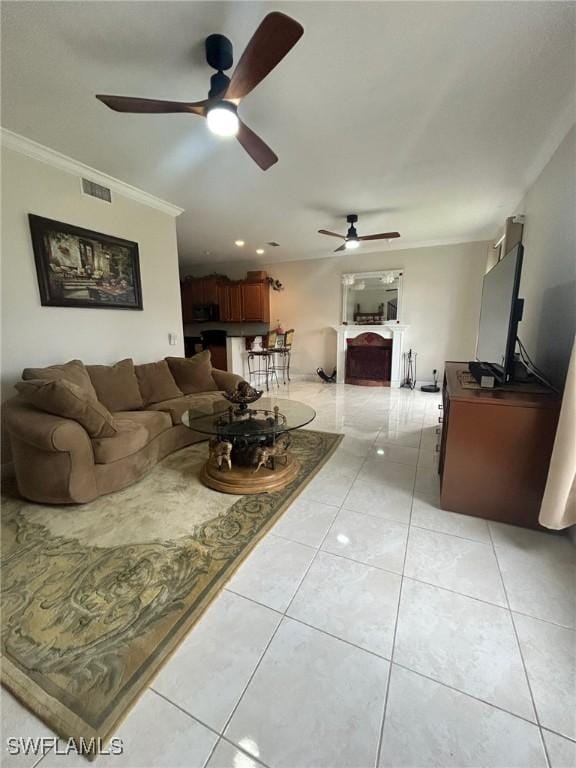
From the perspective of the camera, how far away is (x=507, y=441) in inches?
69.6

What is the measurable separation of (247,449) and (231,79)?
2.21m

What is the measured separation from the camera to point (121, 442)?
2.10m

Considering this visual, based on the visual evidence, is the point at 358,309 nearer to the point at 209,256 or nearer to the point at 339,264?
the point at 339,264

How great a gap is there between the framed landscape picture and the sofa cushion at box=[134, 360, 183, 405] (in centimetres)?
73

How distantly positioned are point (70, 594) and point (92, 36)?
2708 mm

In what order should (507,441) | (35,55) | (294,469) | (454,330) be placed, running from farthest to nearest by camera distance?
(454,330) < (294,469) < (507,441) < (35,55)

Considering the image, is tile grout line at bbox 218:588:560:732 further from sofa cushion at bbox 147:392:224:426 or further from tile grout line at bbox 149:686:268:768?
sofa cushion at bbox 147:392:224:426

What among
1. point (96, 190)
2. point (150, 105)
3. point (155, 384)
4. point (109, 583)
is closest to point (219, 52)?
point (150, 105)

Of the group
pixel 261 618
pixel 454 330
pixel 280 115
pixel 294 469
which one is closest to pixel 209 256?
pixel 280 115

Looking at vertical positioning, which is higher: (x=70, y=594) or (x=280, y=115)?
(x=280, y=115)

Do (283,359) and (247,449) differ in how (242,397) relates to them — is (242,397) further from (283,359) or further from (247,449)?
(283,359)

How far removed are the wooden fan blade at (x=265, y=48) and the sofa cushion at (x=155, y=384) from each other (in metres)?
2.45

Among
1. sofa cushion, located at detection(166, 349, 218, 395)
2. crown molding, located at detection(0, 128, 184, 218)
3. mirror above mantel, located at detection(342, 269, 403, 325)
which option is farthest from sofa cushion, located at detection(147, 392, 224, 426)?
mirror above mantel, located at detection(342, 269, 403, 325)

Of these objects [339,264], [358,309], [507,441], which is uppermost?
[339,264]
